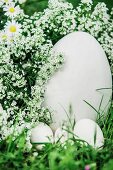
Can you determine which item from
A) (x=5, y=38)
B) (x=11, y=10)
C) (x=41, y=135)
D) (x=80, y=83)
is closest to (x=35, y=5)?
(x=11, y=10)

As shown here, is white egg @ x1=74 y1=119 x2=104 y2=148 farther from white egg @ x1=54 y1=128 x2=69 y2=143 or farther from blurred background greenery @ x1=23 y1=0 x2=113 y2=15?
blurred background greenery @ x1=23 y1=0 x2=113 y2=15

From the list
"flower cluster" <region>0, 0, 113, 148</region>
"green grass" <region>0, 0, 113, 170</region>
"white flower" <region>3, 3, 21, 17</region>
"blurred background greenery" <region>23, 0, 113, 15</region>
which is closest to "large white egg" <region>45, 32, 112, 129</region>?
"flower cluster" <region>0, 0, 113, 148</region>

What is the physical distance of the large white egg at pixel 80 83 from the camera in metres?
2.39

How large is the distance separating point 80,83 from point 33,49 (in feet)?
1.16

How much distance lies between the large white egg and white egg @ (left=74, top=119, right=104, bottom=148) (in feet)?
0.40

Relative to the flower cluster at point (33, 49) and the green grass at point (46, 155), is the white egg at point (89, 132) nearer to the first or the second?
the green grass at point (46, 155)

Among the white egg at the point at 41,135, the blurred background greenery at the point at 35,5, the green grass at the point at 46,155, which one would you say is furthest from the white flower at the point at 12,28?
the green grass at the point at 46,155

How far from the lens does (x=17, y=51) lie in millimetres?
2557

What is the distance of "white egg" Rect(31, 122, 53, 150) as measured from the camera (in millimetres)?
2250

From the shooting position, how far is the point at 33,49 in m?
2.62

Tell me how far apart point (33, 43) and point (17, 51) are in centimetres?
9

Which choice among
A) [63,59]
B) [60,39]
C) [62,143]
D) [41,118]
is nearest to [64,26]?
[60,39]

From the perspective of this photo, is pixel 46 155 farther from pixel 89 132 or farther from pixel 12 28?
pixel 12 28

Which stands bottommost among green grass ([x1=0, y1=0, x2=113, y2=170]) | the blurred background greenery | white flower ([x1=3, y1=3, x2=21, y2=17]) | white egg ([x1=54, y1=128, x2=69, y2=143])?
green grass ([x1=0, y1=0, x2=113, y2=170])
